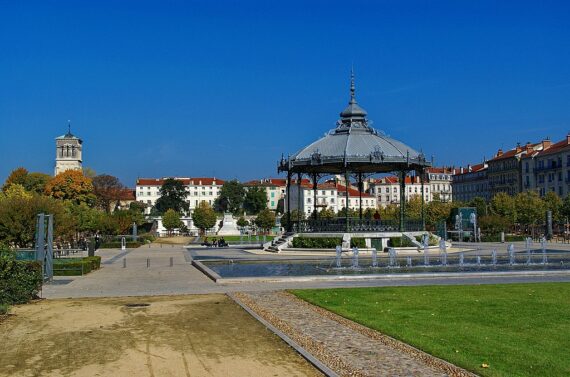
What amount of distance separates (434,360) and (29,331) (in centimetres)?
828

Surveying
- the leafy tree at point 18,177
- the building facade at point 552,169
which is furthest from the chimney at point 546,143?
the leafy tree at point 18,177

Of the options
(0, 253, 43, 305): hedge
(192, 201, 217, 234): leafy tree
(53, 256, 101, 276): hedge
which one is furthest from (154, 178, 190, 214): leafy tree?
(0, 253, 43, 305): hedge

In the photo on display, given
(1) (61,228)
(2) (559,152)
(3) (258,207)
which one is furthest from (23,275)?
(3) (258,207)

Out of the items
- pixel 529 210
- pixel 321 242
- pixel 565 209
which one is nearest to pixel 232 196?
pixel 529 210

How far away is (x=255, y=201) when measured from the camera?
158 meters

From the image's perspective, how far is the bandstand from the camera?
4319 cm

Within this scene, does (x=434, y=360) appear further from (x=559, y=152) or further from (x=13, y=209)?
(x=559, y=152)

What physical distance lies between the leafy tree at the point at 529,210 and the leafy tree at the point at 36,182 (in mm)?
79918

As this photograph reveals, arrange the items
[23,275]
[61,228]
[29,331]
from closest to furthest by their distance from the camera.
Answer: [29,331]
[23,275]
[61,228]

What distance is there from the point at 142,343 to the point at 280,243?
1354 inches

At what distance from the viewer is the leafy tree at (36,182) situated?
114419 mm

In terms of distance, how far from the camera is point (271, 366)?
9789 mm

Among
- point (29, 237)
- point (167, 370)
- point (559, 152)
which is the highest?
point (559, 152)

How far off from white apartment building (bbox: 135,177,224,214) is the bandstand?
5310 inches
